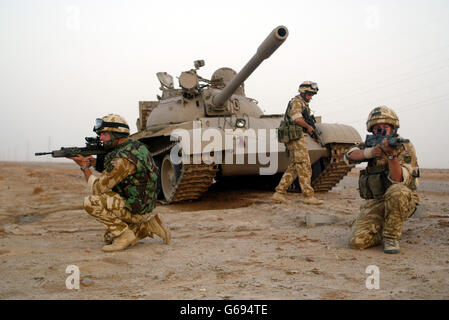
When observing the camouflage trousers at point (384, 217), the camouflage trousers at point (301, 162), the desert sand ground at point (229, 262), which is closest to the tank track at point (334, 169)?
the camouflage trousers at point (301, 162)

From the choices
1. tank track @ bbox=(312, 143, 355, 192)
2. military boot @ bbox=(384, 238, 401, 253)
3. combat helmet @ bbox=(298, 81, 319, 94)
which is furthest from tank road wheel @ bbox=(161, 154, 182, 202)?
military boot @ bbox=(384, 238, 401, 253)

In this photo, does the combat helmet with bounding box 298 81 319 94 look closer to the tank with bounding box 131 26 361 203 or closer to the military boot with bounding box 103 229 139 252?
the tank with bounding box 131 26 361 203

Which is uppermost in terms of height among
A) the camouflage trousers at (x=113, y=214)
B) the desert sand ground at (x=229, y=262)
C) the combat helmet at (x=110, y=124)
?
the combat helmet at (x=110, y=124)

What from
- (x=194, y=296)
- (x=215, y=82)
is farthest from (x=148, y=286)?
(x=215, y=82)

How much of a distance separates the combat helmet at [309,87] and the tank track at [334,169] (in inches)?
66.1

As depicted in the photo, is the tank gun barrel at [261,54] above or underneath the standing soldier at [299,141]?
above

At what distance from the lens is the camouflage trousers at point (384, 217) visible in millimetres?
3557

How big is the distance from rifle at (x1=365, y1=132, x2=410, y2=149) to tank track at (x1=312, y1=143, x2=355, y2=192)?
4.55 m

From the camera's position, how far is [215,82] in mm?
9922

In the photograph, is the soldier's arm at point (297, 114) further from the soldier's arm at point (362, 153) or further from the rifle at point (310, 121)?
the soldier's arm at point (362, 153)

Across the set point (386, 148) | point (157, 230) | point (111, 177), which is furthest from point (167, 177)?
point (386, 148)
